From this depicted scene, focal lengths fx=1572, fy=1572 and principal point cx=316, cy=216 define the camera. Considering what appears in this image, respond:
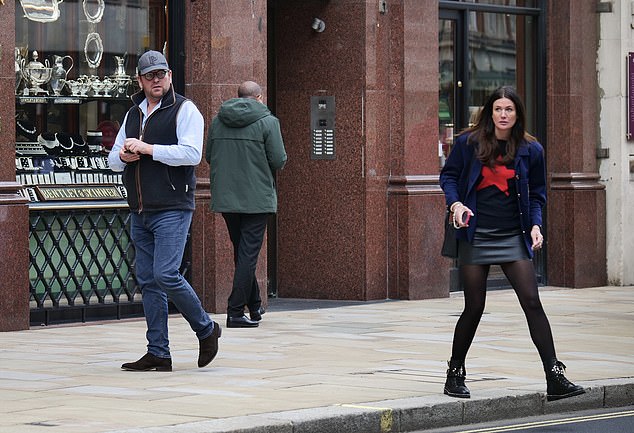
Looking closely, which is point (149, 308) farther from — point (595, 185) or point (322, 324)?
point (595, 185)

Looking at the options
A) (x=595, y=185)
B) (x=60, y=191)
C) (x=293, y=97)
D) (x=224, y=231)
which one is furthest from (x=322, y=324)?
(x=595, y=185)

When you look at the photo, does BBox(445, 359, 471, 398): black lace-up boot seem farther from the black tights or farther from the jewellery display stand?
the jewellery display stand

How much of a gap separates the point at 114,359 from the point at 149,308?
2.70 feet

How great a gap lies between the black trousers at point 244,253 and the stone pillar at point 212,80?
1.25 m

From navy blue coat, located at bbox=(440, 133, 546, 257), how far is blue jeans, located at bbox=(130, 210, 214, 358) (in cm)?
173

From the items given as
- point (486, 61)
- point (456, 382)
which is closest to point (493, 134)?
point (456, 382)

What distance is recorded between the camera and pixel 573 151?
1722 centimetres

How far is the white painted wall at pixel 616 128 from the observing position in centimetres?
1736

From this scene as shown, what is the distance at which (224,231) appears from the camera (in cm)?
1368

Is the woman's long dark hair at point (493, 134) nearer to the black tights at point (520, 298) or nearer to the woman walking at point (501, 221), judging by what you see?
the woman walking at point (501, 221)

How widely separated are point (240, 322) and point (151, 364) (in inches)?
112

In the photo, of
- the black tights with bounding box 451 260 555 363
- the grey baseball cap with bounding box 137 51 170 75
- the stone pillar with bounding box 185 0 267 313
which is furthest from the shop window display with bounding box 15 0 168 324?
the black tights with bounding box 451 260 555 363

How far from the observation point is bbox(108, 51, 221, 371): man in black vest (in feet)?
30.5

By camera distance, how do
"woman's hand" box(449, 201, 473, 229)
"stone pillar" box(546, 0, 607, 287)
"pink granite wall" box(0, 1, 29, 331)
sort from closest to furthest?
A: "woman's hand" box(449, 201, 473, 229)
"pink granite wall" box(0, 1, 29, 331)
"stone pillar" box(546, 0, 607, 287)
